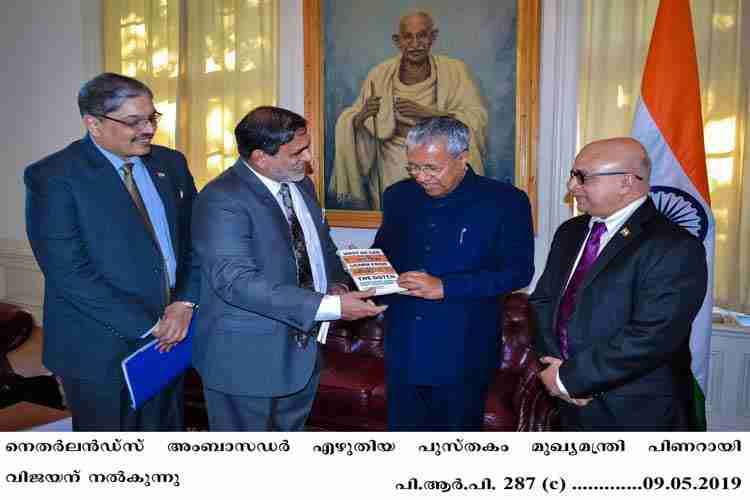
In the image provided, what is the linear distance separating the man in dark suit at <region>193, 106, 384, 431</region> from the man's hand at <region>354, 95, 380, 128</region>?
7.57ft

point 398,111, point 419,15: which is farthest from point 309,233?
point 419,15

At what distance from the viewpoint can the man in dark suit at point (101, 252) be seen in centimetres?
228

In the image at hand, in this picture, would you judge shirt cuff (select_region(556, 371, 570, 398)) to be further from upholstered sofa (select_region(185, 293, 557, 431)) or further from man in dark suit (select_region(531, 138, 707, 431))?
upholstered sofa (select_region(185, 293, 557, 431))

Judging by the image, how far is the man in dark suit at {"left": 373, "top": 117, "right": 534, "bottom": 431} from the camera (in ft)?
7.61

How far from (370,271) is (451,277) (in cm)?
28

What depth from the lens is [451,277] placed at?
2.34 meters

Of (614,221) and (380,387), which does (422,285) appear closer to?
(614,221)

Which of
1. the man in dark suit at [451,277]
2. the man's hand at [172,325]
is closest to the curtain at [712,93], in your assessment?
the man in dark suit at [451,277]
